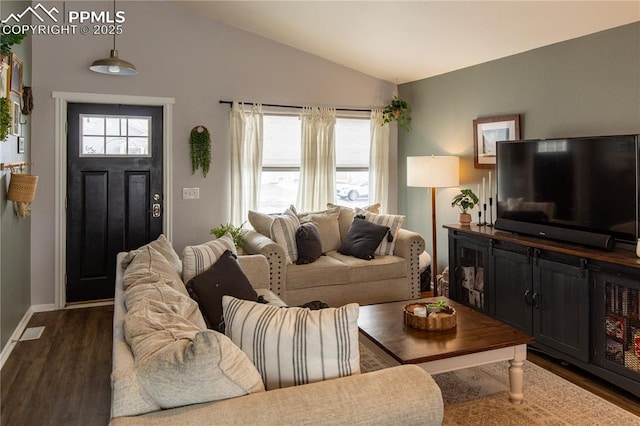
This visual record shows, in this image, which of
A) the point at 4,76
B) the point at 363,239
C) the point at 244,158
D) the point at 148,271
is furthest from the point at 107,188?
the point at 148,271

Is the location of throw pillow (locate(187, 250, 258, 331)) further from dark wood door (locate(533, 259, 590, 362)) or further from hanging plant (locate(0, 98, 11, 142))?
dark wood door (locate(533, 259, 590, 362))

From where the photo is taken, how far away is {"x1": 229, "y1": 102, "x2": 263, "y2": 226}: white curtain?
511 cm

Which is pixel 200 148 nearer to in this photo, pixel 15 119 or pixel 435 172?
pixel 15 119

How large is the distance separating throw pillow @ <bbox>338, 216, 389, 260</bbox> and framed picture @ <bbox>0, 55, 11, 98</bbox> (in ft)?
10.1

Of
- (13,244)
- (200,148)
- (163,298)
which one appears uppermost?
(200,148)

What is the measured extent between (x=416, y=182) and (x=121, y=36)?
330 cm

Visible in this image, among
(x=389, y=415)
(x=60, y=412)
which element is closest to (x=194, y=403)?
→ (x=389, y=415)

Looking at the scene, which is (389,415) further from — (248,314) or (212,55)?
(212,55)

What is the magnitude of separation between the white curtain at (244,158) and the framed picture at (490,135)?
2259 mm

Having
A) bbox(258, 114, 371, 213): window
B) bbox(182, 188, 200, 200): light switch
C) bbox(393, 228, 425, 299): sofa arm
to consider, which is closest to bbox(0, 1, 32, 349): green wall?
bbox(182, 188, 200, 200): light switch

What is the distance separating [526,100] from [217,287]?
311 cm

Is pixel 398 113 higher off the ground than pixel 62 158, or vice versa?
pixel 398 113

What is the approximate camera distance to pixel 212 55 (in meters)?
5.05

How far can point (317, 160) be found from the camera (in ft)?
18.1
